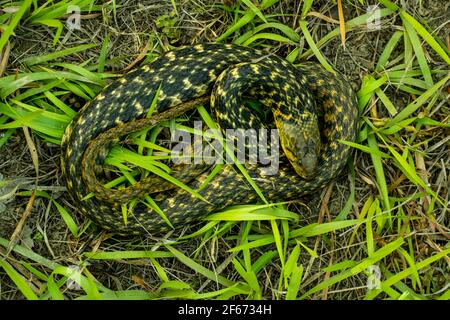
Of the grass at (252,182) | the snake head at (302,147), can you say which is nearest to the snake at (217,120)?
the snake head at (302,147)

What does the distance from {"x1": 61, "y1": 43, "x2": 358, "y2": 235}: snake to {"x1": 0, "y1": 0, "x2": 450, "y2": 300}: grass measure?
0.42 feet

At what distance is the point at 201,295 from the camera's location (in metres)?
4.12

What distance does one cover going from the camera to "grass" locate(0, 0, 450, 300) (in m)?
4.17

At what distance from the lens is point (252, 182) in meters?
4.11

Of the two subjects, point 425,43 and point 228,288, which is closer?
point 228,288

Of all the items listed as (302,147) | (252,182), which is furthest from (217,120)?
(302,147)

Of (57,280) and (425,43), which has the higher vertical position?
(425,43)

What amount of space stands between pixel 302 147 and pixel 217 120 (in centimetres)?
68

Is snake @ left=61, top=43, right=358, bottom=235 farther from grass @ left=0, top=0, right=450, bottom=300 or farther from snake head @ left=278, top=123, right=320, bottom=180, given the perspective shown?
grass @ left=0, top=0, right=450, bottom=300

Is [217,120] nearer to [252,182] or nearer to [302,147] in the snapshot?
[252,182]
